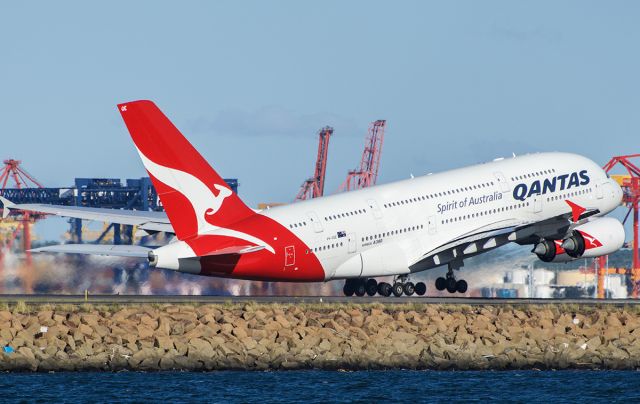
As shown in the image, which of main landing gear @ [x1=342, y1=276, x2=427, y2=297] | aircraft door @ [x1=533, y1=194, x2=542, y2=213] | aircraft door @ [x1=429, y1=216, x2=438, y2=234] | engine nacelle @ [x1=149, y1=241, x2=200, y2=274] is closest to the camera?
engine nacelle @ [x1=149, y1=241, x2=200, y2=274]

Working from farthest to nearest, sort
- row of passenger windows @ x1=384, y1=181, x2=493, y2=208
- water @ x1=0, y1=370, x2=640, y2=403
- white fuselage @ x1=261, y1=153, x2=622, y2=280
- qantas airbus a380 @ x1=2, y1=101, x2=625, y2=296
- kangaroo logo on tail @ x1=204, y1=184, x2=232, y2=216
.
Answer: row of passenger windows @ x1=384, y1=181, x2=493, y2=208 < white fuselage @ x1=261, y1=153, x2=622, y2=280 < kangaroo logo on tail @ x1=204, y1=184, x2=232, y2=216 < qantas airbus a380 @ x1=2, y1=101, x2=625, y2=296 < water @ x1=0, y1=370, x2=640, y2=403

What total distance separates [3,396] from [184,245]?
1495 centimetres

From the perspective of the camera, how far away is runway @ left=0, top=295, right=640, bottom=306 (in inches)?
2566

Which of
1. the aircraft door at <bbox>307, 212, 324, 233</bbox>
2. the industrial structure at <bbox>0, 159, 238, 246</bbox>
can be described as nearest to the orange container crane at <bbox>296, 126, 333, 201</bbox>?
the industrial structure at <bbox>0, 159, 238, 246</bbox>

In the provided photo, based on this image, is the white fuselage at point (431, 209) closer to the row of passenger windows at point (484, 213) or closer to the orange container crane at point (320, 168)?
the row of passenger windows at point (484, 213)

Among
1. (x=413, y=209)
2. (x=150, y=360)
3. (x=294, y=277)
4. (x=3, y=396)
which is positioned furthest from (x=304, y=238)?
(x=3, y=396)

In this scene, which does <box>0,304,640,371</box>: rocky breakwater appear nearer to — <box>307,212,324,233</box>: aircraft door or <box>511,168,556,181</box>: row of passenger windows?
<box>307,212,324,233</box>: aircraft door

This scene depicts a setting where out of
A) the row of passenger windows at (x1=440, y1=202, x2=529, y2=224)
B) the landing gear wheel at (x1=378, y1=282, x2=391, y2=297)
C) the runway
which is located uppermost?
the row of passenger windows at (x1=440, y1=202, x2=529, y2=224)

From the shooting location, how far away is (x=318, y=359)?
55656 millimetres

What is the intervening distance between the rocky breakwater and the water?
83 centimetres

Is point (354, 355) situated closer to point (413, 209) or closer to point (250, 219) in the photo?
point (250, 219)

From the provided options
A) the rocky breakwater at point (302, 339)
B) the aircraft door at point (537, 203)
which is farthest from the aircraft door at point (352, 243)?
the aircraft door at point (537, 203)

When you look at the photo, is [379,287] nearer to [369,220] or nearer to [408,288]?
[408,288]

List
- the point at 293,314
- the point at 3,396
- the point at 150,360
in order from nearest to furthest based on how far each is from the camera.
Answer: the point at 3,396 → the point at 150,360 → the point at 293,314
